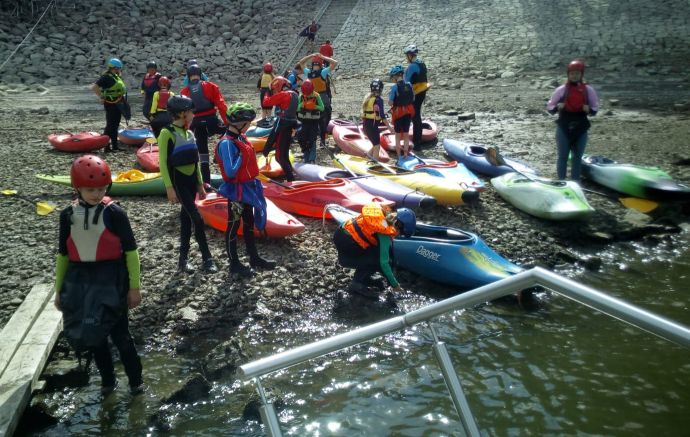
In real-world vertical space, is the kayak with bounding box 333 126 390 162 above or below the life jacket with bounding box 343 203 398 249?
above

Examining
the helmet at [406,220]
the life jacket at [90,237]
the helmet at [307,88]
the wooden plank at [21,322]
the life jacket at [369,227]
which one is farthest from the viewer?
the helmet at [307,88]

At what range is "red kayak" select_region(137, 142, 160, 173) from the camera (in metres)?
8.07

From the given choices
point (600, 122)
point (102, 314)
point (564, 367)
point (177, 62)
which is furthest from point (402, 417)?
point (177, 62)

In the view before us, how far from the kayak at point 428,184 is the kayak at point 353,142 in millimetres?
1228

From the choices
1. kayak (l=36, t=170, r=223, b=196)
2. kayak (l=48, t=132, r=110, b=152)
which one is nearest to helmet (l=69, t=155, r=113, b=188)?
kayak (l=36, t=170, r=223, b=196)

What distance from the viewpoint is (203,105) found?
6176 millimetres

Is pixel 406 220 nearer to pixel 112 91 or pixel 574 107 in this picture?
pixel 574 107

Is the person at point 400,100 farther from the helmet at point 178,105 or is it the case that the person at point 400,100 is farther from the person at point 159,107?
the helmet at point 178,105

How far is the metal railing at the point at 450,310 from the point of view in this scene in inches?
53.1

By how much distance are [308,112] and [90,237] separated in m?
4.81

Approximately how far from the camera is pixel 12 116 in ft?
39.4

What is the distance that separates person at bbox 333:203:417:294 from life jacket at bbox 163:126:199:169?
143 cm

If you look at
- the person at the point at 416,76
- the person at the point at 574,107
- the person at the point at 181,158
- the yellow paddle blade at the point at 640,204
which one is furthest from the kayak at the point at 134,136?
the yellow paddle blade at the point at 640,204

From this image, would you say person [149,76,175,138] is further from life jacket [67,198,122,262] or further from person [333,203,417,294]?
life jacket [67,198,122,262]
